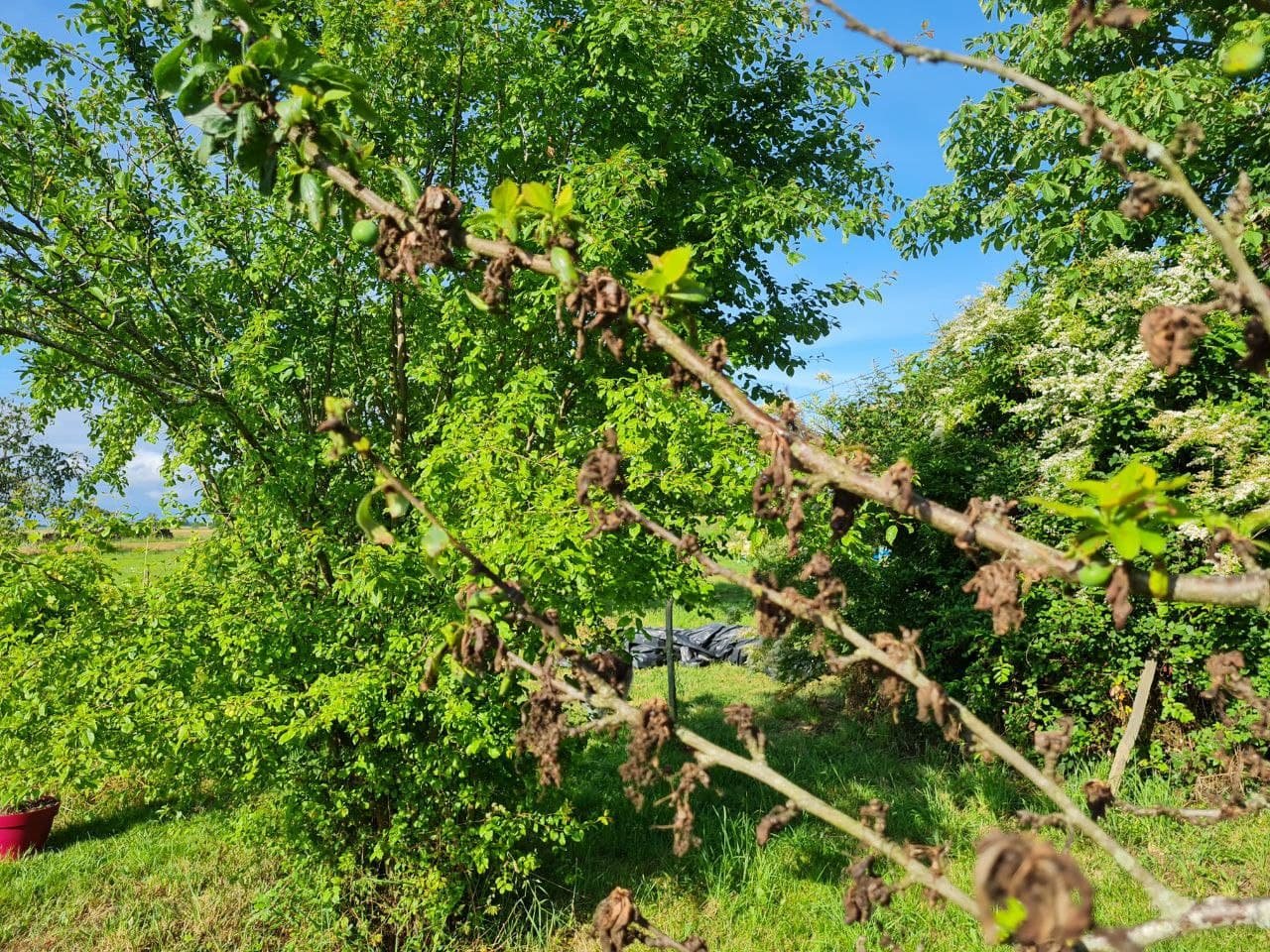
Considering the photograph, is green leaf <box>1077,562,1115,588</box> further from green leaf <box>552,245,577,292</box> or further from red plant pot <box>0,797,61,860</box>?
red plant pot <box>0,797,61,860</box>

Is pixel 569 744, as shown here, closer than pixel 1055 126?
Yes

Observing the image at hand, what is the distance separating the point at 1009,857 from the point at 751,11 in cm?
741

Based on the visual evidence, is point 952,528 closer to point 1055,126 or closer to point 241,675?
point 241,675

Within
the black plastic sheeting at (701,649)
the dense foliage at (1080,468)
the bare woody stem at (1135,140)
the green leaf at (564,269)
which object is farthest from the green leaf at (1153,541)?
the black plastic sheeting at (701,649)

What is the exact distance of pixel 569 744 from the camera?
437cm

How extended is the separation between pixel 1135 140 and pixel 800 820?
6119mm

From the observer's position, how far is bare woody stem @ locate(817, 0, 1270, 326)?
71 centimetres

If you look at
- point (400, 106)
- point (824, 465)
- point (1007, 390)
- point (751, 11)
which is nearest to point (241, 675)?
point (400, 106)

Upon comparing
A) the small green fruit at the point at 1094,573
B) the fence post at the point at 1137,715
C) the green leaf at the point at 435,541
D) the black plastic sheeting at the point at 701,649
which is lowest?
the fence post at the point at 1137,715

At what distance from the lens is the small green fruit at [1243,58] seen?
77 centimetres

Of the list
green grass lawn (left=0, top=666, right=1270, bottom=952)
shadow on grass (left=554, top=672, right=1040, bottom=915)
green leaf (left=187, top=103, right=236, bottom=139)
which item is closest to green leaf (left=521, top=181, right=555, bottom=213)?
green leaf (left=187, top=103, right=236, bottom=139)

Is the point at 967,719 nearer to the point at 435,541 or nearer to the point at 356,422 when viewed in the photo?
the point at 435,541

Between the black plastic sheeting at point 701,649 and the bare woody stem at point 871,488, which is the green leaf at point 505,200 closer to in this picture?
the bare woody stem at point 871,488

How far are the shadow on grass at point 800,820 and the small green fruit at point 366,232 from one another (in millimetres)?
3429
